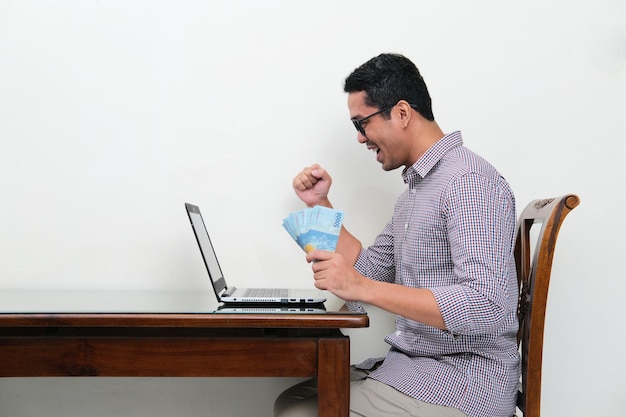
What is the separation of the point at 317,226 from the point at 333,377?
1.10 ft

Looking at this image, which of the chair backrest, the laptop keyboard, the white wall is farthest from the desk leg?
the white wall

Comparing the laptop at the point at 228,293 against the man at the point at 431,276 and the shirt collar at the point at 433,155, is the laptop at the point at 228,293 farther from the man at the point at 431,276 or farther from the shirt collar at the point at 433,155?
the shirt collar at the point at 433,155

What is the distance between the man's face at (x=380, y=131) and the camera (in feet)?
5.67

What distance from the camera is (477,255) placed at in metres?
1.34

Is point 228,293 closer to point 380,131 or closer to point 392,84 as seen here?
point 380,131

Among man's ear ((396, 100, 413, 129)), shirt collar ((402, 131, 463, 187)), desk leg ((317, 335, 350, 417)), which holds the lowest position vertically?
desk leg ((317, 335, 350, 417))

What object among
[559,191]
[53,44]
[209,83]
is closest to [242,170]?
[209,83]

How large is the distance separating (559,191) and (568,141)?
0.19 m

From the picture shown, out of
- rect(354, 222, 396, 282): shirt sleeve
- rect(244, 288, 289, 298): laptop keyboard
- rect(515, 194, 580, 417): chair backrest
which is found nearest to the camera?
rect(515, 194, 580, 417): chair backrest

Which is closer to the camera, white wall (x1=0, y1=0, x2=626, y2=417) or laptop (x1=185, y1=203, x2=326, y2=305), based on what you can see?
laptop (x1=185, y1=203, x2=326, y2=305)

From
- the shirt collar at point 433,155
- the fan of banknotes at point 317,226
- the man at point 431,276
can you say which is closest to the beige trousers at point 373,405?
the man at point 431,276

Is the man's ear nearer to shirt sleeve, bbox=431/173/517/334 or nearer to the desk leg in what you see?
shirt sleeve, bbox=431/173/517/334

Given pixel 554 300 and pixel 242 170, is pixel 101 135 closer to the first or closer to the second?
pixel 242 170

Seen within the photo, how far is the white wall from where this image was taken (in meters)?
2.11
